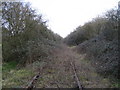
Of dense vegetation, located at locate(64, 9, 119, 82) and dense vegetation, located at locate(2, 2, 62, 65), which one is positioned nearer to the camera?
dense vegetation, located at locate(64, 9, 119, 82)

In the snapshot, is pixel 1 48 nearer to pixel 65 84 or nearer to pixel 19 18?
pixel 19 18

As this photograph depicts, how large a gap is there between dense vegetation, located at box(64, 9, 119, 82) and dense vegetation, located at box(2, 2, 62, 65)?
5379 millimetres

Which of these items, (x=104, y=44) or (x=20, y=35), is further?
(x=20, y=35)

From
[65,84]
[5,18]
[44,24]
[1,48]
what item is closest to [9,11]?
[5,18]

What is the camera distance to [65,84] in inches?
334

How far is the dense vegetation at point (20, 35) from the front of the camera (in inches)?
727

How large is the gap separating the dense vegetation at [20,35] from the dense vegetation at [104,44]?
212 inches

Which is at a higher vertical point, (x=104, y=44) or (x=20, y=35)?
(x=20, y=35)

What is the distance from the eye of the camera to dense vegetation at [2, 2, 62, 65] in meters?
18.5

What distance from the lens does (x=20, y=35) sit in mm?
21234

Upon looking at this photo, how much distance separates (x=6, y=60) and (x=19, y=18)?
16.1 feet

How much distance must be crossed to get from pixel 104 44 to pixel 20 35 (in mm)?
8896

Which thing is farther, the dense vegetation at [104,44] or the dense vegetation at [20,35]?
the dense vegetation at [20,35]

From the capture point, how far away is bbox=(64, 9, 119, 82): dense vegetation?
1160cm
